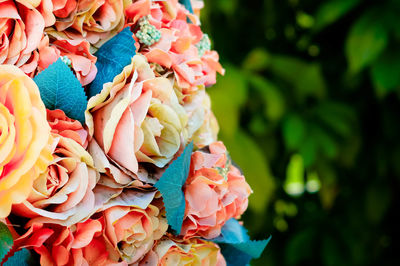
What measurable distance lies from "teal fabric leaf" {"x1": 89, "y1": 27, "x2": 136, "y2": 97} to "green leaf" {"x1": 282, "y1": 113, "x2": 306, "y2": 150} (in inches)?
32.1

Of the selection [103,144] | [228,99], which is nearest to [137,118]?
[103,144]

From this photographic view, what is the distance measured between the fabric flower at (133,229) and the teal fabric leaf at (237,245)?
7 centimetres

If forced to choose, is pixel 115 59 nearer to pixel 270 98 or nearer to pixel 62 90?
pixel 62 90

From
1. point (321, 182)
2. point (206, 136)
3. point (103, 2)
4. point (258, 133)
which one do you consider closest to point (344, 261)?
point (321, 182)

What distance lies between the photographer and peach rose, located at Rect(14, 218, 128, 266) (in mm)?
401

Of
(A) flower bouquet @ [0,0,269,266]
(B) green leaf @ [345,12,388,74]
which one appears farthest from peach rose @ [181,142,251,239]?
(B) green leaf @ [345,12,388,74]

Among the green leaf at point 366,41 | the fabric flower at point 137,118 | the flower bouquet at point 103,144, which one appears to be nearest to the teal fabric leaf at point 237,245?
the flower bouquet at point 103,144

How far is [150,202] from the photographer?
0.45 m

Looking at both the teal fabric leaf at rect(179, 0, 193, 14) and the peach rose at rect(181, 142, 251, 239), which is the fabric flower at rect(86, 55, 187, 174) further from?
the teal fabric leaf at rect(179, 0, 193, 14)

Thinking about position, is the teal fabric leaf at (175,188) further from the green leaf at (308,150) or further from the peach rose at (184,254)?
the green leaf at (308,150)

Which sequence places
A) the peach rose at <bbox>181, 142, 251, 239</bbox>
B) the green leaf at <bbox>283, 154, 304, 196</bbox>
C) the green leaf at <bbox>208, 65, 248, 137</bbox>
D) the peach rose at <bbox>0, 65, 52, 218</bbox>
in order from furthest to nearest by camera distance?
the green leaf at <bbox>283, 154, 304, 196</bbox>, the green leaf at <bbox>208, 65, 248, 137</bbox>, the peach rose at <bbox>181, 142, 251, 239</bbox>, the peach rose at <bbox>0, 65, 52, 218</bbox>

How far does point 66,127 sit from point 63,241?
8 cm

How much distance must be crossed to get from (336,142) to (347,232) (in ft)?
0.85

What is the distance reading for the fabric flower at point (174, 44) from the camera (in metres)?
0.49
